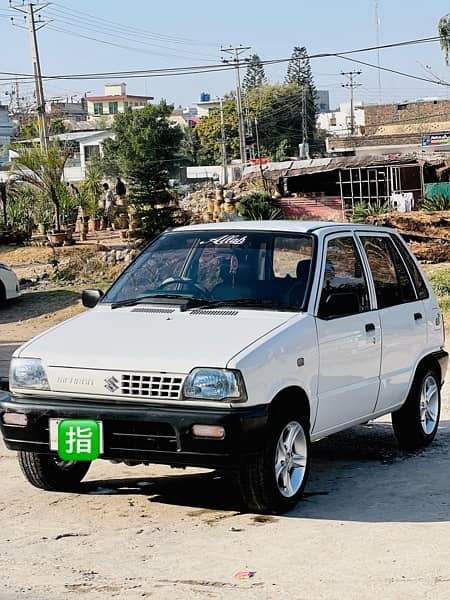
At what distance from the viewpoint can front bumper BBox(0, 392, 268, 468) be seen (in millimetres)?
6227

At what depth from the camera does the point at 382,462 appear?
27.5 ft

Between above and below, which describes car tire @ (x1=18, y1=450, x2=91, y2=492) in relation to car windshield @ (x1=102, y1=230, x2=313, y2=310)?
below

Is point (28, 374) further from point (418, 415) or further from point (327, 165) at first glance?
point (327, 165)

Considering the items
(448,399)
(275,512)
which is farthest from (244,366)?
(448,399)

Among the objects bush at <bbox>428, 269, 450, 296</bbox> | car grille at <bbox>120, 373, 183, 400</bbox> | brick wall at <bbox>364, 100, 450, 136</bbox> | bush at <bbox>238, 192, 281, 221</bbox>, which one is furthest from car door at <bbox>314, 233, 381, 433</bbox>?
brick wall at <bbox>364, 100, 450, 136</bbox>

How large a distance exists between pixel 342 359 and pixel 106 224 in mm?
33343

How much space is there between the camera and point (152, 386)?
6.40 meters

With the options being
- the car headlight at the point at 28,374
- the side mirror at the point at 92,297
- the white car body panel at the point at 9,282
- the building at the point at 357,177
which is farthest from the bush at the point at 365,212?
the car headlight at the point at 28,374

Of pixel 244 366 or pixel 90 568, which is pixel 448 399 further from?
pixel 90 568

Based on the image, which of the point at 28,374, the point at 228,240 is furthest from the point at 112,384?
the point at 228,240

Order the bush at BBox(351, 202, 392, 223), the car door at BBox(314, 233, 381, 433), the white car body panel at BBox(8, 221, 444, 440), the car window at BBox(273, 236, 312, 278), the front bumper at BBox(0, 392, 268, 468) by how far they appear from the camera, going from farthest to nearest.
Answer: the bush at BBox(351, 202, 392, 223) → the car window at BBox(273, 236, 312, 278) → the car door at BBox(314, 233, 381, 433) → the white car body panel at BBox(8, 221, 444, 440) → the front bumper at BBox(0, 392, 268, 468)

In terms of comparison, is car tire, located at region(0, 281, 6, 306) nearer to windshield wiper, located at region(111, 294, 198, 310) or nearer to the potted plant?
windshield wiper, located at region(111, 294, 198, 310)

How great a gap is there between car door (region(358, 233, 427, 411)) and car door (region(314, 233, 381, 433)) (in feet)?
0.55

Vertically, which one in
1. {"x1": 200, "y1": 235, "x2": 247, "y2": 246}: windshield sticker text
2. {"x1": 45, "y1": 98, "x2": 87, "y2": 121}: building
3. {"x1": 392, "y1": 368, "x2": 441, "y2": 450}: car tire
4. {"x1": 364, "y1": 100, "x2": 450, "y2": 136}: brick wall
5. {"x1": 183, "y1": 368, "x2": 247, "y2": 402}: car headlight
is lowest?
{"x1": 392, "y1": 368, "x2": 441, "y2": 450}: car tire
